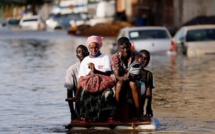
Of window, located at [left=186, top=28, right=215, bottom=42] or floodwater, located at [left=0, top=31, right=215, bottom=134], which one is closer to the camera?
floodwater, located at [left=0, top=31, right=215, bottom=134]

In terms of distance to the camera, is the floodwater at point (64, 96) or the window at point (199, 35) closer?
the floodwater at point (64, 96)

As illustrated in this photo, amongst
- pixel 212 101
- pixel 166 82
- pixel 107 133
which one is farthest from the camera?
pixel 166 82

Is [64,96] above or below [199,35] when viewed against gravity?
above

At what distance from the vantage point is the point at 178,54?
34.5m

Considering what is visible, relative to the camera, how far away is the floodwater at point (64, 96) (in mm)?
14328

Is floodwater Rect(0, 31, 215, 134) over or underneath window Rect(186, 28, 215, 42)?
over

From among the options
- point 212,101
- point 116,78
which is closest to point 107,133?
point 116,78

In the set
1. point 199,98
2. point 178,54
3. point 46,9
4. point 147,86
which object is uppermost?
point 147,86

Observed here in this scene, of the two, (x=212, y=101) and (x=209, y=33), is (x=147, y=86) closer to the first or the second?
(x=212, y=101)

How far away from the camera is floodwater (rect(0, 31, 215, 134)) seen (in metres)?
14.3

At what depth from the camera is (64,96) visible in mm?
19156

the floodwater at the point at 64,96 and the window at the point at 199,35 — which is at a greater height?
the floodwater at the point at 64,96

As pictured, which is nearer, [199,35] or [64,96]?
[64,96]

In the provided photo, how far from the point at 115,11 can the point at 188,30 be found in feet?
176
